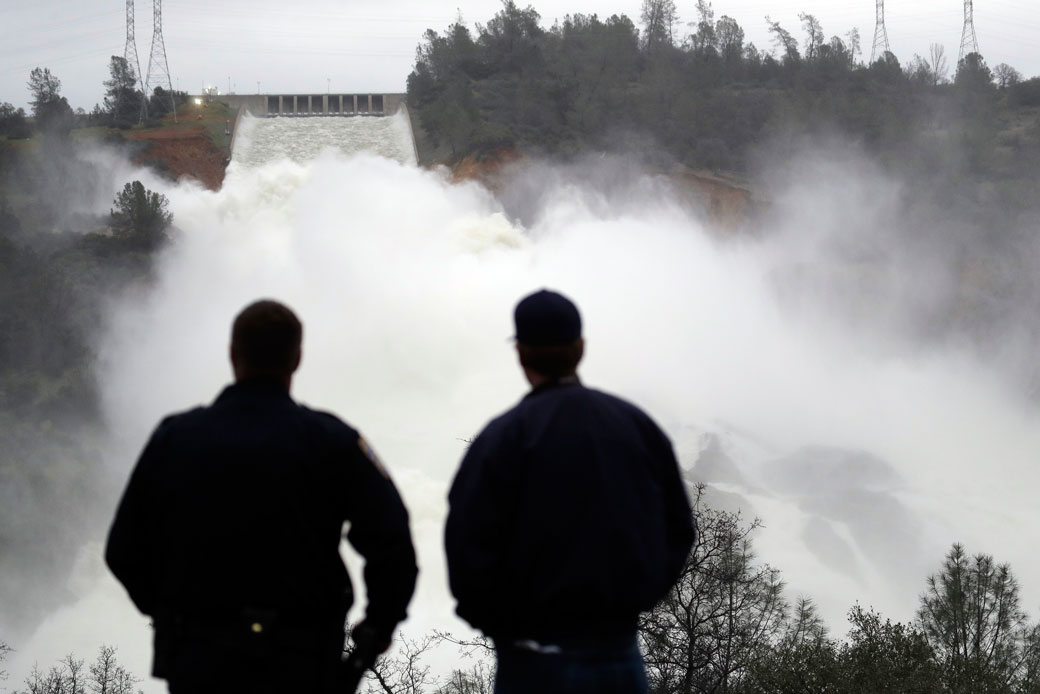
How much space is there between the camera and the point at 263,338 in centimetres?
393

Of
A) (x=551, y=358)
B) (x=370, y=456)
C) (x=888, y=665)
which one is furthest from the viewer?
(x=888, y=665)

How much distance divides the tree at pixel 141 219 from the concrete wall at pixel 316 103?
26.0m

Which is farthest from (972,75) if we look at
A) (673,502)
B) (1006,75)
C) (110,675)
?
(673,502)

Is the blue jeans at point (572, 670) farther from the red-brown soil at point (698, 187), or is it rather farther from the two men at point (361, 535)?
the red-brown soil at point (698, 187)

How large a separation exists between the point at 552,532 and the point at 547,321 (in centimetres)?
71

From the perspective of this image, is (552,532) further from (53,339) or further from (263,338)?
(53,339)

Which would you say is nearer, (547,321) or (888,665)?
(547,321)

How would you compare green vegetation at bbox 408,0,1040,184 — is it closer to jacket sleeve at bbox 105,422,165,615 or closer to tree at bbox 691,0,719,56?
tree at bbox 691,0,719,56

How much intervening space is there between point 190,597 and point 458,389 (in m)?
38.7

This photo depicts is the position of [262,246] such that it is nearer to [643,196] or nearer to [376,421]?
[376,421]

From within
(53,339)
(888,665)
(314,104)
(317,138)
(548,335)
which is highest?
(314,104)

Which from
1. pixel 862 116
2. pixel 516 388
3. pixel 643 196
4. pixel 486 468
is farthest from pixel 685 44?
pixel 486 468

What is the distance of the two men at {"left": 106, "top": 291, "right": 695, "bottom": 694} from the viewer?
3633 millimetres

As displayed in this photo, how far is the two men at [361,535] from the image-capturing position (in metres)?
3.63
